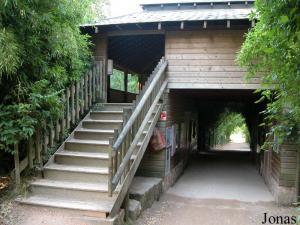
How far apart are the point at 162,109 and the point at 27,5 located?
398cm

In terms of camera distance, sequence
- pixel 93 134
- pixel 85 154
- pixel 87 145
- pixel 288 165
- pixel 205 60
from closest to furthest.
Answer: pixel 85 154 → pixel 87 145 → pixel 93 134 → pixel 288 165 → pixel 205 60

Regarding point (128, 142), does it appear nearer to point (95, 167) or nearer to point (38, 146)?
point (95, 167)

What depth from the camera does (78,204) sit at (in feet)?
15.5

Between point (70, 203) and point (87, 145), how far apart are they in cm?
163

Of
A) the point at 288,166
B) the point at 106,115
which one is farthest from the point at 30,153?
the point at 288,166

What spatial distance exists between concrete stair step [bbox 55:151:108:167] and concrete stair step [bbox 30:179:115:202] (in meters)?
0.54

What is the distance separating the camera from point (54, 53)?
5.50 m

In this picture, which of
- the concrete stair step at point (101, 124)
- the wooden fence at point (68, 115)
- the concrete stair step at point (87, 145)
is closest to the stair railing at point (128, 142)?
the concrete stair step at point (87, 145)

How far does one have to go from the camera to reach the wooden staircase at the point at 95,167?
4.66 m

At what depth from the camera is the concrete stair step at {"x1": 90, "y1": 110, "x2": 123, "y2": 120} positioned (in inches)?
280

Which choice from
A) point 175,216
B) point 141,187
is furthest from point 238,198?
point 141,187

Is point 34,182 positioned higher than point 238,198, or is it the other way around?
point 34,182

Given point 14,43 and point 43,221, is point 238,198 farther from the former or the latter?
point 14,43

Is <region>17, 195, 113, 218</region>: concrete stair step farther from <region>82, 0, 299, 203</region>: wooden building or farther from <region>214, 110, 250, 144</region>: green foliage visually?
<region>214, 110, 250, 144</region>: green foliage
